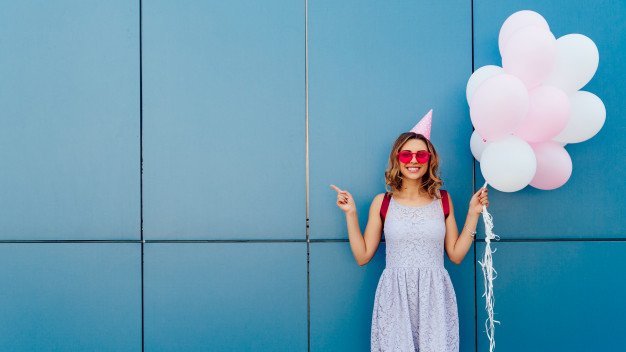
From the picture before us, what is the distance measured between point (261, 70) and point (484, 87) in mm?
1400

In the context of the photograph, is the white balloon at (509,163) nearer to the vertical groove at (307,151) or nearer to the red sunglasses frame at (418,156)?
the red sunglasses frame at (418,156)

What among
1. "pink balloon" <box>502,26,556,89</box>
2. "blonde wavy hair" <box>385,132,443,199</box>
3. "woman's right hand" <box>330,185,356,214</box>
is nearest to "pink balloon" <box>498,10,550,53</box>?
"pink balloon" <box>502,26,556,89</box>

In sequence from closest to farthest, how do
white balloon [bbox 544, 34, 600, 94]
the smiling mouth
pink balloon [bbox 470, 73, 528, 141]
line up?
1. pink balloon [bbox 470, 73, 528, 141]
2. white balloon [bbox 544, 34, 600, 94]
3. the smiling mouth

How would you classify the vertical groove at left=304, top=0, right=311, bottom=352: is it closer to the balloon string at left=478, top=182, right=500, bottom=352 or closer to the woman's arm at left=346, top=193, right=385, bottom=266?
the woman's arm at left=346, top=193, right=385, bottom=266

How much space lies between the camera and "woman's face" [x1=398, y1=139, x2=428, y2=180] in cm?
294

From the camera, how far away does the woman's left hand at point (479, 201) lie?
2908 mm

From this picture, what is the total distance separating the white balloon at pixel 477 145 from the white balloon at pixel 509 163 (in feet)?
0.88

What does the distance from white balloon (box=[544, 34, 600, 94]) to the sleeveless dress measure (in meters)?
0.91

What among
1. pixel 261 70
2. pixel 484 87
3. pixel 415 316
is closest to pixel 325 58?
pixel 261 70


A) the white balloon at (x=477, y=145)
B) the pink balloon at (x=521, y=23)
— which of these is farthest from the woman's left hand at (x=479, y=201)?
the pink balloon at (x=521, y=23)

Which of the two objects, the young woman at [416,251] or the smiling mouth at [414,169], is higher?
the smiling mouth at [414,169]

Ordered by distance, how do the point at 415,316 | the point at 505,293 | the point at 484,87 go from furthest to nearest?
the point at 505,293 < the point at 415,316 < the point at 484,87

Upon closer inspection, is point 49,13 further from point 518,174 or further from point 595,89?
point 595,89

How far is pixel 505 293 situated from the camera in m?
3.44
